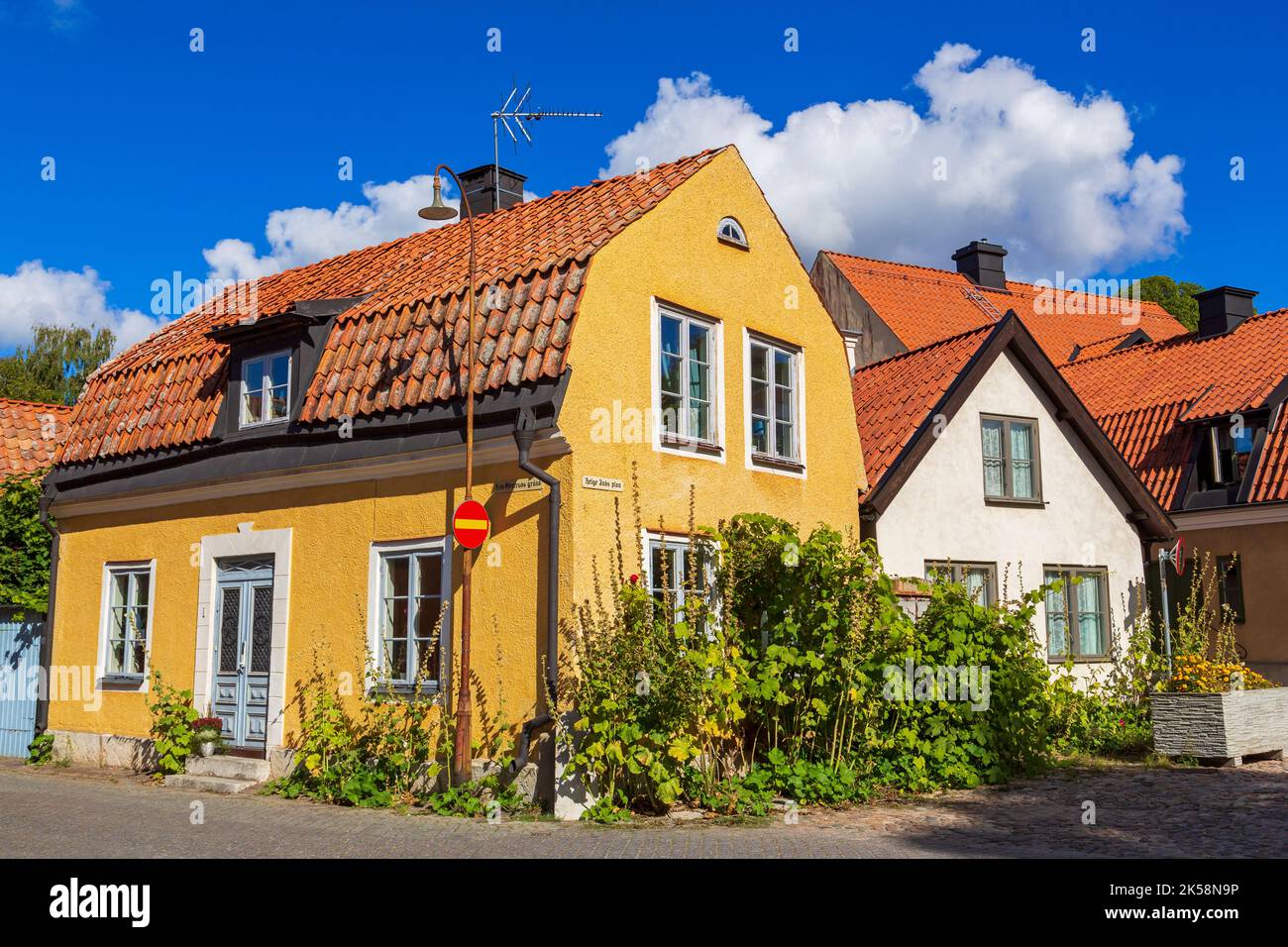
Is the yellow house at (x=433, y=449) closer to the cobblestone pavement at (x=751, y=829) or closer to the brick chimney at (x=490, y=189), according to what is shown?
the brick chimney at (x=490, y=189)

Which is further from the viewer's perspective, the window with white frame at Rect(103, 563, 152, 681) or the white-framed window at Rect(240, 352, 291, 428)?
the window with white frame at Rect(103, 563, 152, 681)

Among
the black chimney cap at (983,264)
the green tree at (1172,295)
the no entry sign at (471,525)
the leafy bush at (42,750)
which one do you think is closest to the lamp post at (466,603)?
the no entry sign at (471,525)

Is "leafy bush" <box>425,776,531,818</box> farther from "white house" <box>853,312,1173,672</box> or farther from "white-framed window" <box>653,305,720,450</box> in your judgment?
"white house" <box>853,312,1173,672</box>

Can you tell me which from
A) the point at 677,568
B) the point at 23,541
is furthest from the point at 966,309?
the point at 23,541

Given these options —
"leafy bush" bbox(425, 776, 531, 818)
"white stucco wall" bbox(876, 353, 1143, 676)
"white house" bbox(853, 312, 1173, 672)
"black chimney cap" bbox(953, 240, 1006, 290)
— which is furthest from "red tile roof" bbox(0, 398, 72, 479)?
"black chimney cap" bbox(953, 240, 1006, 290)

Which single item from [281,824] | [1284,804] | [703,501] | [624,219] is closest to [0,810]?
[281,824]

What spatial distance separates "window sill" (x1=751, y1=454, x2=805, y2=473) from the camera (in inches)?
526

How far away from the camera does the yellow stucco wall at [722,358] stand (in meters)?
11.2

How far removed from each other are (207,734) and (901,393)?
10719 millimetres

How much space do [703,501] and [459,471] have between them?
2.64m

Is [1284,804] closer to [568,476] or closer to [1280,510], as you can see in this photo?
[568,476]

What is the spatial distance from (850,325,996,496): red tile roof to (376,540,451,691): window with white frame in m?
6.20
